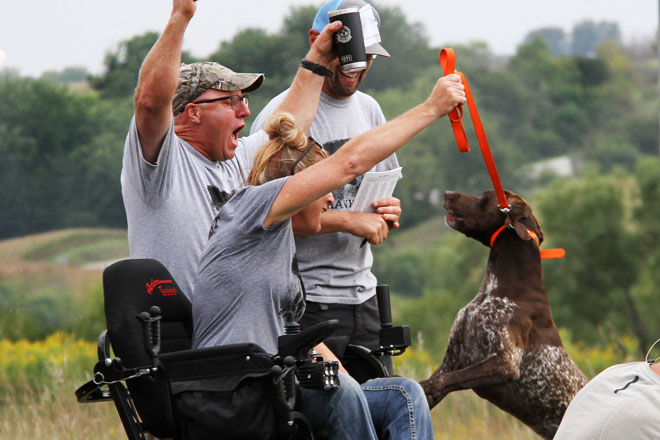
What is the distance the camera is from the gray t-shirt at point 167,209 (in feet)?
8.96

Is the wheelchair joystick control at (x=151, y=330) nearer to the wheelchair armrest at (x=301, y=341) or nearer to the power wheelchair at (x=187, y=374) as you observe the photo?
the power wheelchair at (x=187, y=374)

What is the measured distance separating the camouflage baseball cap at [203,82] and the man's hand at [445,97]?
2.22 ft

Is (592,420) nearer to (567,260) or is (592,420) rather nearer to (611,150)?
(567,260)

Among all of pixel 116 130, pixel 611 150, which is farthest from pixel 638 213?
pixel 116 130

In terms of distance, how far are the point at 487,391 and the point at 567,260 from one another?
392 inches

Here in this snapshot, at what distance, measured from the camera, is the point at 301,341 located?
233 centimetres

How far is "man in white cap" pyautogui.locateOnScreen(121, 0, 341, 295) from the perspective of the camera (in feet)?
8.38

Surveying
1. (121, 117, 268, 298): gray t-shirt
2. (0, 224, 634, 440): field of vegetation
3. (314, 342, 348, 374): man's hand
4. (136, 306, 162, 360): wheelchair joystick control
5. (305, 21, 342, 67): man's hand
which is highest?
(305, 21, 342, 67): man's hand

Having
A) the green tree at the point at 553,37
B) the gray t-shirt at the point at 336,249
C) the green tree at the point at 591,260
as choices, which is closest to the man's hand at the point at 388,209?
the gray t-shirt at the point at 336,249

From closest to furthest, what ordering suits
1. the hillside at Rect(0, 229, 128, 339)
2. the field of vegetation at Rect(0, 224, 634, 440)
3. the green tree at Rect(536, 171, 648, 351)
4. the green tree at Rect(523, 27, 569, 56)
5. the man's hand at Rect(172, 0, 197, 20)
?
the man's hand at Rect(172, 0, 197, 20) < the field of vegetation at Rect(0, 224, 634, 440) < the hillside at Rect(0, 229, 128, 339) < the green tree at Rect(536, 171, 648, 351) < the green tree at Rect(523, 27, 569, 56)

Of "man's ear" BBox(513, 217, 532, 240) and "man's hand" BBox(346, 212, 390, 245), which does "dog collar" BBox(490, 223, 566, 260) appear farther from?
"man's hand" BBox(346, 212, 390, 245)

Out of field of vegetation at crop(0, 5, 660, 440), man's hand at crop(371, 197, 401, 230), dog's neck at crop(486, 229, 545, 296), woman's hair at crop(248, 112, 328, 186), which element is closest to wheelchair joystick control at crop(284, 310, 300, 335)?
woman's hair at crop(248, 112, 328, 186)

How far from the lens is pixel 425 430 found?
2.56 metres

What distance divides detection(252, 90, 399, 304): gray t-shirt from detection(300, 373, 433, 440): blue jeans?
0.73 meters
